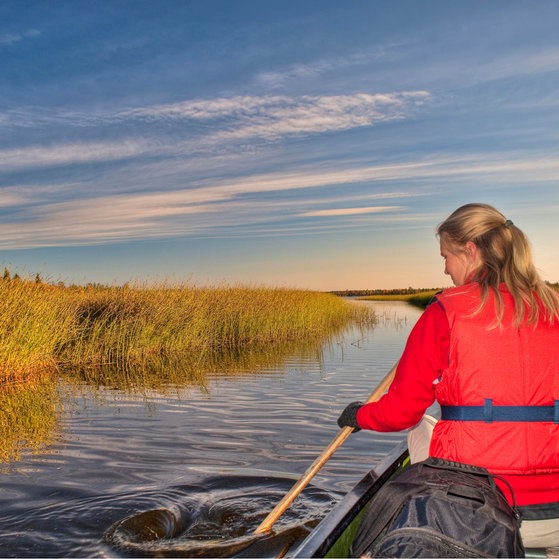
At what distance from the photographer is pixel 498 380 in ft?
8.38

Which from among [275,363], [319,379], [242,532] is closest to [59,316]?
[275,363]

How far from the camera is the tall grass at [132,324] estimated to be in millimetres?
12656

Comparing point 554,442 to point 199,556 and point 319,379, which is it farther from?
point 319,379

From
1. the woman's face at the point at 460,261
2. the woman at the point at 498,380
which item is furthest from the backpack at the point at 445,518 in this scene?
the woman's face at the point at 460,261

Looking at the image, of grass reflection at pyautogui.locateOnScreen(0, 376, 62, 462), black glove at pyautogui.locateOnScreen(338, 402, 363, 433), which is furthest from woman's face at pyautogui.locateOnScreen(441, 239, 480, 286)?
grass reflection at pyautogui.locateOnScreen(0, 376, 62, 462)

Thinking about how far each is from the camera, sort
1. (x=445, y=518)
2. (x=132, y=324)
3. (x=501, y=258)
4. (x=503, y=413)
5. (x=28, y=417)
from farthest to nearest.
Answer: (x=132, y=324) → (x=28, y=417) → (x=501, y=258) → (x=503, y=413) → (x=445, y=518)

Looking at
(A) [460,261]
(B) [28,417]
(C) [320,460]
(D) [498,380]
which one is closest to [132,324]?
(B) [28,417]

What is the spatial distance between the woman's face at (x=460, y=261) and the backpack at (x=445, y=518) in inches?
33.2

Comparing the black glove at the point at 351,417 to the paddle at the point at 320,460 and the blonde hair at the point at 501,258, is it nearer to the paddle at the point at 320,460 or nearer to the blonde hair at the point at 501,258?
the paddle at the point at 320,460

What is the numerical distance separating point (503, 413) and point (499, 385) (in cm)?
11

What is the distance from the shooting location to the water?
4.99m

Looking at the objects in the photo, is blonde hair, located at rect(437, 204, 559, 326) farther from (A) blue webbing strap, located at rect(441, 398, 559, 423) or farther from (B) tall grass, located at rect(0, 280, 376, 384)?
(B) tall grass, located at rect(0, 280, 376, 384)

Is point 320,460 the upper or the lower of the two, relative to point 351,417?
lower

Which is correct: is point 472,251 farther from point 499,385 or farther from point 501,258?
point 499,385
